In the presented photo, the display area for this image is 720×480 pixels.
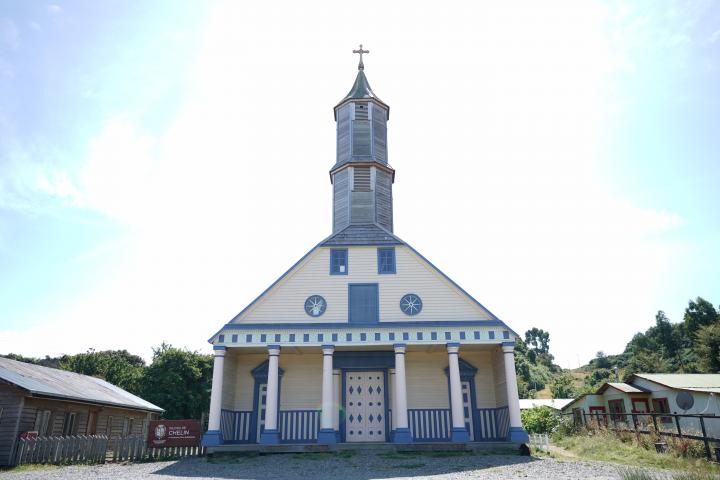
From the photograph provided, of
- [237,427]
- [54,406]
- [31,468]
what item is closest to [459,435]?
[237,427]

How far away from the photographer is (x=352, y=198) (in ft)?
74.9

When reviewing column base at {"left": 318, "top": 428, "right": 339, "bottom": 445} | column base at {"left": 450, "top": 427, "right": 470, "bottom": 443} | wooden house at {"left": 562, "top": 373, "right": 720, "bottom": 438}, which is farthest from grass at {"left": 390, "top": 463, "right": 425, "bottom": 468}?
wooden house at {"left": 562, "top": 373, "right": 720, "bottom": 438}

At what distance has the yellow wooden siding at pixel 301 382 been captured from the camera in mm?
19641

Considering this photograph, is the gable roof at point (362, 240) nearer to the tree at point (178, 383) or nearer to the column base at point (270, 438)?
the column base at point (270, 438)

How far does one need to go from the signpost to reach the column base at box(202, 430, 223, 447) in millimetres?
668

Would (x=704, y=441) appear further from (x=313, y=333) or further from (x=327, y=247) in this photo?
(x=327, y=247)

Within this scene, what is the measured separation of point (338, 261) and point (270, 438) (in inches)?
286

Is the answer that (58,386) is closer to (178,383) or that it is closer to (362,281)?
(362,281)

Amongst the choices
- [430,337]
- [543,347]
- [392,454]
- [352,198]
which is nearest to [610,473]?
[392,454]

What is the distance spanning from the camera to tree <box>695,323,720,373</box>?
48281mm

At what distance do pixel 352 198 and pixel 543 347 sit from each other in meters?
133

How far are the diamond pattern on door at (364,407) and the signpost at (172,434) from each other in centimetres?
590

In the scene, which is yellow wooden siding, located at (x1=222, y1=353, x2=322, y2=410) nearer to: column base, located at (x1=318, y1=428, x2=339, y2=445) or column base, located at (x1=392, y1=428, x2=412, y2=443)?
column base, located at (x1=318, y1=428, x2=339, y2=445)

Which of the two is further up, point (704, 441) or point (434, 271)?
point (434, 271)
